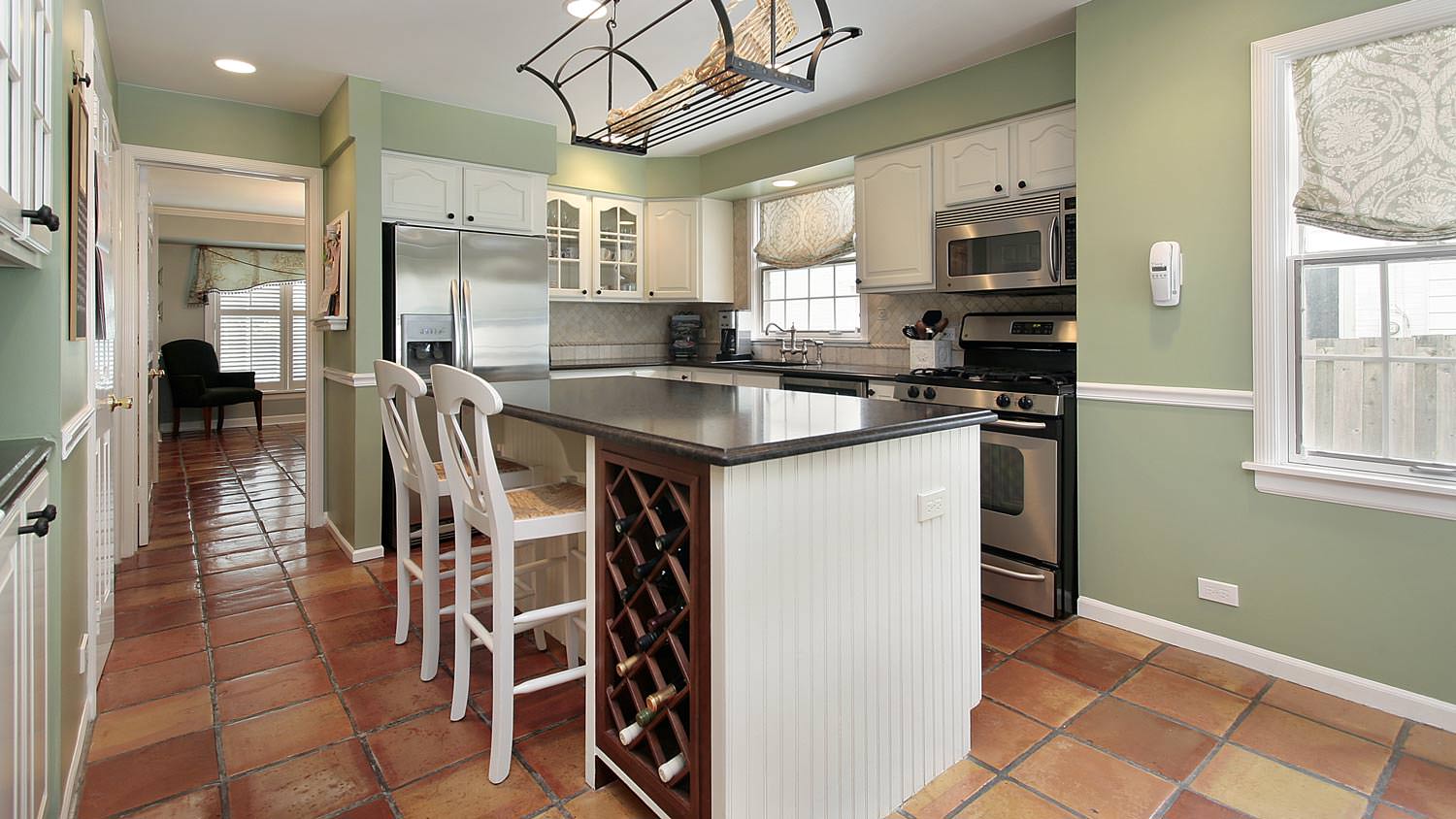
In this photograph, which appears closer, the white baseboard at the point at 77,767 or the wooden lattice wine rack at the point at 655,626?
the wooden lattice wine rack at the point at 655,626

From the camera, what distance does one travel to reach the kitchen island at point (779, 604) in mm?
1596

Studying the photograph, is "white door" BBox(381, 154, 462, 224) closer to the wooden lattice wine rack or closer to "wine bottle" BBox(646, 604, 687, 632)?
the wooden lattice wine rack

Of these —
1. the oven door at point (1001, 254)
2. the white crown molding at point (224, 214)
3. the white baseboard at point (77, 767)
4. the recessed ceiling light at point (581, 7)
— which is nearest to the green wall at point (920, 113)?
the oven door at point (1001, 254)

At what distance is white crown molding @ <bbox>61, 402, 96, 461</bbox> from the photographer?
1807 mm

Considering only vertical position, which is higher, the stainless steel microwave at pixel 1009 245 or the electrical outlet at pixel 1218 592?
the stainless steel microwave at pixel 1009 245

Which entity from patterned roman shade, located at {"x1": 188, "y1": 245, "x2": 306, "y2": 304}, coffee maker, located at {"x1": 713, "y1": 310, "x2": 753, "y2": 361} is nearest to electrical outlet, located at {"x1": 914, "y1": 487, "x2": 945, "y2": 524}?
coffee maker, located at {"x1": 713, "y1": 310, "x2": 753, "y2": 361}

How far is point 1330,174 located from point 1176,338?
0.67 m

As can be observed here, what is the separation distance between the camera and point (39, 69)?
158cm

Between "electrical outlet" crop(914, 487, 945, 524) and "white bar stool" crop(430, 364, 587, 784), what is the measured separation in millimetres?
904

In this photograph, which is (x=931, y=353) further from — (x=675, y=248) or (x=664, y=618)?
(x=664, y=618)

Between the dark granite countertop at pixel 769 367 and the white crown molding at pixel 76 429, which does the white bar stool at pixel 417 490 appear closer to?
the white crown molding at pixel 76 429

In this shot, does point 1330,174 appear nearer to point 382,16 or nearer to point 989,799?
point 989,799

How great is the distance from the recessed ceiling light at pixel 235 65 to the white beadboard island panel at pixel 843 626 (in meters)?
3.52

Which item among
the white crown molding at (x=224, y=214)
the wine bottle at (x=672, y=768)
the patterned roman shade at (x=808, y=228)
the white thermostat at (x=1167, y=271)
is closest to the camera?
the wine bottle at (x=672, y=768)
